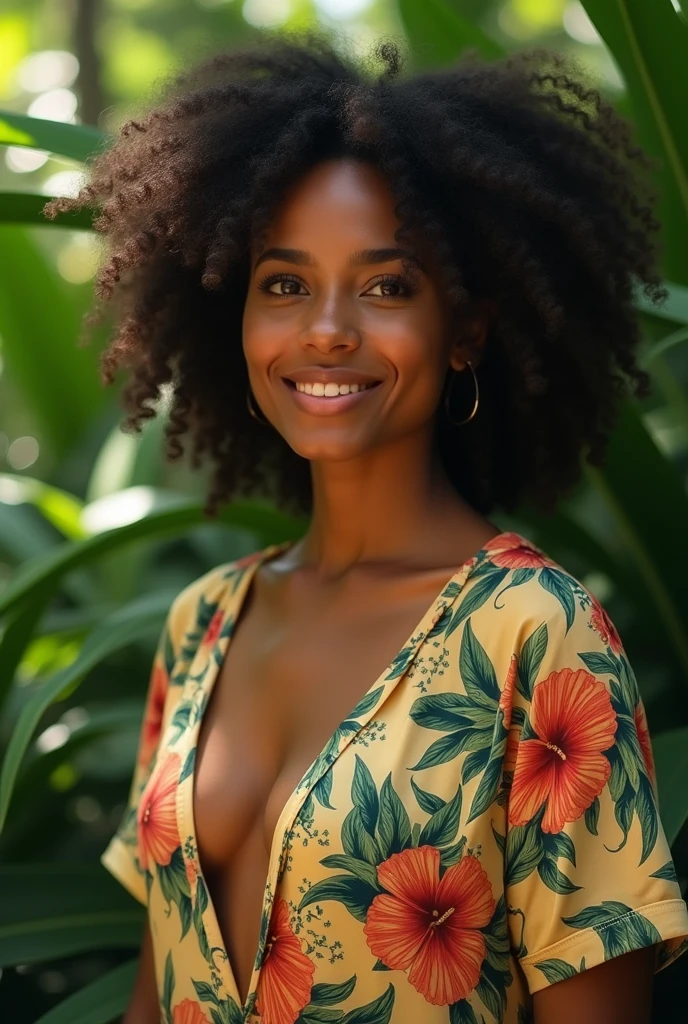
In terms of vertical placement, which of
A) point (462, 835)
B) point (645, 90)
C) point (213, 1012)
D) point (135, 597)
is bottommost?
point (213, 1012)

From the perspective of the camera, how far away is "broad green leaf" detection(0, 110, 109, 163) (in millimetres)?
1426

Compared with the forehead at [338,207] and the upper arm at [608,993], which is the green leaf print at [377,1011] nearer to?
the upper arm at [608,993]

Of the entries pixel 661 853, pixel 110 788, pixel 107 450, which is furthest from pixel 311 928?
pixel 107 450

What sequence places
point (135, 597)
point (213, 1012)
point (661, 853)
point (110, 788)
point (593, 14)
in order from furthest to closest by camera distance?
point (135, 597) → point (110, 788) → point (593, 14) → point (213, 1012) → point (661, 853)

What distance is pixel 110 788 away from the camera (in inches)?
80.4

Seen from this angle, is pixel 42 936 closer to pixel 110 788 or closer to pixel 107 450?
pixel 110 788

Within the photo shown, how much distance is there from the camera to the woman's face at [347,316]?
3.91 ft

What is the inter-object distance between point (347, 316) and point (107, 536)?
483 mm

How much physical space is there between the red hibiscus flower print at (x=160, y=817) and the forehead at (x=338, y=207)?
0.57 m

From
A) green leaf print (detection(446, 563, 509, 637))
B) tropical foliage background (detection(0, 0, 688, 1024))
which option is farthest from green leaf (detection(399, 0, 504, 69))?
green leaf print (detection(446, 563, 509, 637))

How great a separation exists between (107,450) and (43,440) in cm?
37

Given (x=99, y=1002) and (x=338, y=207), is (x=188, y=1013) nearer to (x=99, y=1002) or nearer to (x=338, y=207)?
(x=99, y=1002)

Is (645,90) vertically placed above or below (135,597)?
above

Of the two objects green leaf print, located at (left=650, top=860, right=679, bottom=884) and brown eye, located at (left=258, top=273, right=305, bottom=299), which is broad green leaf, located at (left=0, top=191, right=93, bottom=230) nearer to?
brown eye, located at (left=258, top=273, right=305, bottom=299)
